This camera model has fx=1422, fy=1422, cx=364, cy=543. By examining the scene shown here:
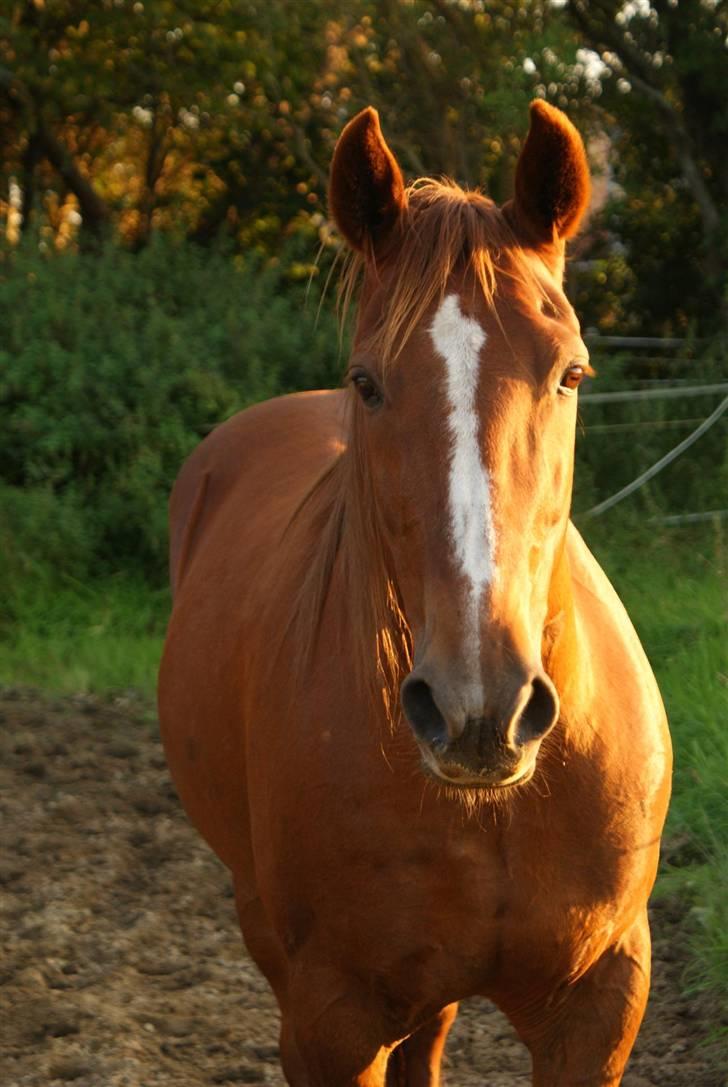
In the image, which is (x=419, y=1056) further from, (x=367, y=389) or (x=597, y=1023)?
(x=367, y=389)

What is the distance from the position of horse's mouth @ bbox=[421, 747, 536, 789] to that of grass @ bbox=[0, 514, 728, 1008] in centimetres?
195

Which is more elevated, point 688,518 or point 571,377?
point 571,377

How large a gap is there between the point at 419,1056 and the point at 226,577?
1256 millimetres

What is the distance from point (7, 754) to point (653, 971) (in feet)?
9.88

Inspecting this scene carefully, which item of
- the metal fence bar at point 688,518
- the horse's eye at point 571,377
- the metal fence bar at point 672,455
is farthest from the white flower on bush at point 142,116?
the horse's eye at point 571,377

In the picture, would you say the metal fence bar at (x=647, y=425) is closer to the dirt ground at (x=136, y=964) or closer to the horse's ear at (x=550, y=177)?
the dirt ground at (x=136, y=964)

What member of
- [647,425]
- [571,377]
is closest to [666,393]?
[647,425]

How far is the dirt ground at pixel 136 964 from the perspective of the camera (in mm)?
3598

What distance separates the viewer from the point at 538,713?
1.92m

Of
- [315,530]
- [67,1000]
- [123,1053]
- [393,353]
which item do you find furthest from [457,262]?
[67,1000]

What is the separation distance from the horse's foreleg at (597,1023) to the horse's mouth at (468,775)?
71 cm

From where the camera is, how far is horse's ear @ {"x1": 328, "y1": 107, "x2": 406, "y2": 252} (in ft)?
7.53

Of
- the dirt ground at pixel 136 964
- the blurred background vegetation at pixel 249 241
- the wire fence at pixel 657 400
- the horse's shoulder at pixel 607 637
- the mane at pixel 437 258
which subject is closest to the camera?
the mane at pixel 437 258

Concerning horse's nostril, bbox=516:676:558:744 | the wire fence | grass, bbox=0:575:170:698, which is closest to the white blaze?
horse's nostril, bbox=516:676:558:744
